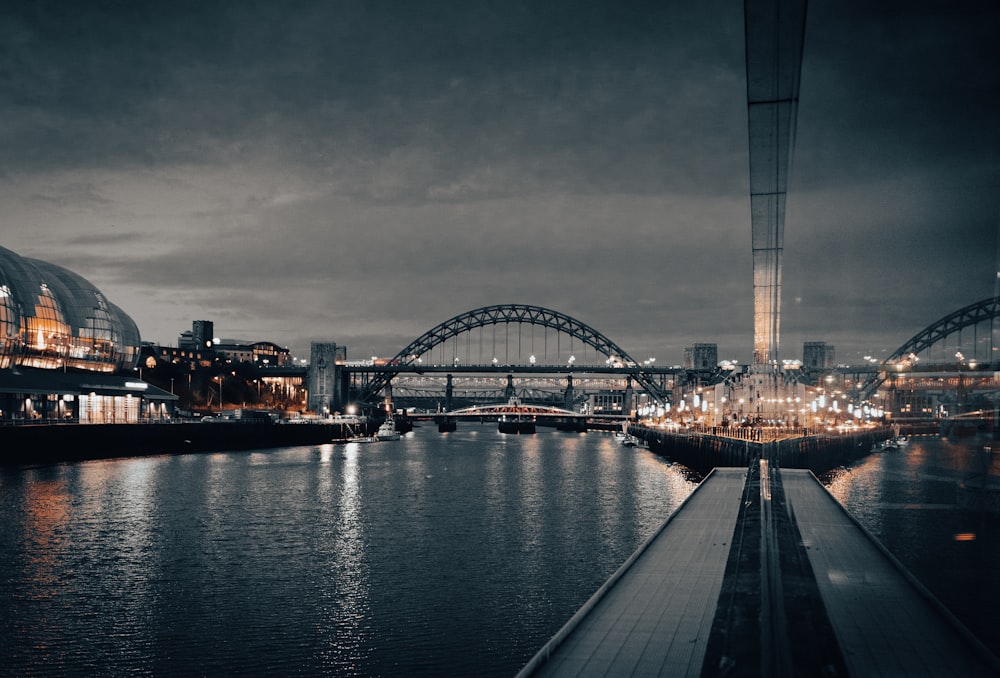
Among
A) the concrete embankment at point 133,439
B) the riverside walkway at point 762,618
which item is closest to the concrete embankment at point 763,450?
the riverside walkway at point 762,618

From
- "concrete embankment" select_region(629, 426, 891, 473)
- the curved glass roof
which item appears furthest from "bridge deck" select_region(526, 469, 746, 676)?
the curved glass roof

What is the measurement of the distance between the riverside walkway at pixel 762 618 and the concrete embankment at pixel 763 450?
31.7m

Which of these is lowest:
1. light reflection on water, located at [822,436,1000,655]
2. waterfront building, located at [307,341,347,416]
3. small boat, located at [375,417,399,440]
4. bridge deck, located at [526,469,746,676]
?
small boat, located at [375,417,399,440]

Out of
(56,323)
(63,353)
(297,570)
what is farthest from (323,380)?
(297,570)

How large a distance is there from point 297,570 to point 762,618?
16685mm

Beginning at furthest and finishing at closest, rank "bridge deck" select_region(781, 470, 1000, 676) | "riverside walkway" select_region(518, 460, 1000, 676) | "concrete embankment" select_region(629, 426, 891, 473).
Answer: "concrete embankment" select_region(629, 426, 891, 473), "bridge deck" select_region(781, 470, 1000, 676), "riverside walkway" select_region(518, 460, 1000, 676)

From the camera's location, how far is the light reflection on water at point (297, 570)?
1720 centimetres

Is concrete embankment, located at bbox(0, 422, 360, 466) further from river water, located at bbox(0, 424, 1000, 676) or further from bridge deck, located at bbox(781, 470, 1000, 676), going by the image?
bridge deck, located at bbox(781, 470, 1000, 676)

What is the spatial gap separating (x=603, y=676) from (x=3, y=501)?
126 feet

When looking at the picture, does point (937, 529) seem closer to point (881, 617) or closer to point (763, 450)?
point (763, 450)

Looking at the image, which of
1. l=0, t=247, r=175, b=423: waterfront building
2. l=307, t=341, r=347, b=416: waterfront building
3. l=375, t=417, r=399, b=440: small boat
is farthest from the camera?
l=307, t=341, r=347, b=416: waterfront building

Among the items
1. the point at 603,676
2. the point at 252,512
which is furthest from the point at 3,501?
the point at 603,676

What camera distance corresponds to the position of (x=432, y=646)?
1753 cm

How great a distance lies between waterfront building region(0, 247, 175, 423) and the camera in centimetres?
8175
